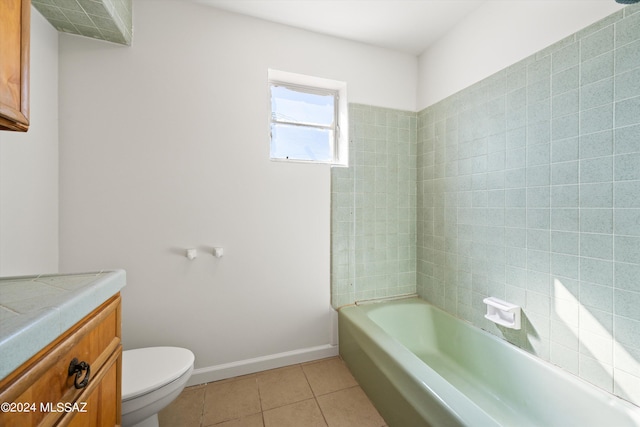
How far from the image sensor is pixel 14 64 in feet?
2.26

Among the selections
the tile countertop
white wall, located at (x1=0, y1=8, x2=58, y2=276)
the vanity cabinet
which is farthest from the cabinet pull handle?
white wall, located at (x1=0, y1=8, x2=58, y2=276)

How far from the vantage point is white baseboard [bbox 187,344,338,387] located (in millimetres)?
1722

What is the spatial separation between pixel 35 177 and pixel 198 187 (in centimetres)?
77

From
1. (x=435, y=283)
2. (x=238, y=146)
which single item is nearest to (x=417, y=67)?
(x=238, y=146)

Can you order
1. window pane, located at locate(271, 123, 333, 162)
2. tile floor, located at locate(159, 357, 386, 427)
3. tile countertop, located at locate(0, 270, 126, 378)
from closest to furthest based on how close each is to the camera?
tile countertop, located at locate(0, 270, 126, 378) → tile floor, located at locate(159, 357, 386, 427) → window pane, located at locate(271, 123, 333, 162)

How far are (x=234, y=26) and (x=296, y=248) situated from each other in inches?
65.1

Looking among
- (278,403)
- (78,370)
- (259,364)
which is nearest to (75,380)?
(78,370)

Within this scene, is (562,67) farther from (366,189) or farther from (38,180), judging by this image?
(38,180)

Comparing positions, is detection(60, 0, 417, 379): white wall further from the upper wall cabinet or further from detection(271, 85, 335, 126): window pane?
the upper wall cabinet

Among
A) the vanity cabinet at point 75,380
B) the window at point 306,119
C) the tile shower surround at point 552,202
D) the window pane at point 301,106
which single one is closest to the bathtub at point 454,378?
the tile shower surround at point 552,202

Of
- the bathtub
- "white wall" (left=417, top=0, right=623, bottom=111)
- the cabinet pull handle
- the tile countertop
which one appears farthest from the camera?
"white wall" (left=417, top=0, right=623, bottom=111)

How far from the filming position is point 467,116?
71.2 inches

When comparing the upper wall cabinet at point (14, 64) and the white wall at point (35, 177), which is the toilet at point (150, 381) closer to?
the white wall at point (35, 177)

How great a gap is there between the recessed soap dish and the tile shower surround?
0.05 meters
